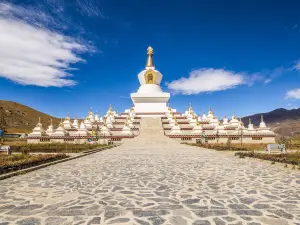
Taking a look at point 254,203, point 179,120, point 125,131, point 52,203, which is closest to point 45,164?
point 52,203

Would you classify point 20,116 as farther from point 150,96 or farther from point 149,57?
point 150,96

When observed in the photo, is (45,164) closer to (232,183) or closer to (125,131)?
(232,183)

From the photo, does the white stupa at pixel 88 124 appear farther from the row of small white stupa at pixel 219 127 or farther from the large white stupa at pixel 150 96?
the row of small white stupa at pixel 219 127

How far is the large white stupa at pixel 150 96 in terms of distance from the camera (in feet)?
187

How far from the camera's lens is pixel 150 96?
56750mm

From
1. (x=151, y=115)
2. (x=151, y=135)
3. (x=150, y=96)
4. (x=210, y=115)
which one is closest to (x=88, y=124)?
(x=151, y=135)

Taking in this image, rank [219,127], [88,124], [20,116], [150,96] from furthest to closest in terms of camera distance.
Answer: [20,116] → [150,96] → [88,124] → [219,127]

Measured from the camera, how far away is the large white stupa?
187 ft

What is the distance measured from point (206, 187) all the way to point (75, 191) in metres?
3.63

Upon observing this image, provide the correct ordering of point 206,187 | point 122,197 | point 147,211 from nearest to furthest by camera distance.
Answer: point 147,211, point 122,197, point 206,187

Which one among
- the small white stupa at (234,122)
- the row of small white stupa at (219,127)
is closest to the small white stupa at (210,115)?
the row of small white stupa at (219,127)

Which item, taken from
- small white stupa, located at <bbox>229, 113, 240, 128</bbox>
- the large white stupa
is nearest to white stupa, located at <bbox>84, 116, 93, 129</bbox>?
the large white stupa

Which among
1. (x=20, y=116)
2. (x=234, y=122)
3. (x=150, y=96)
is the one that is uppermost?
(x=150, y=96)

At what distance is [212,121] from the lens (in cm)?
4697
